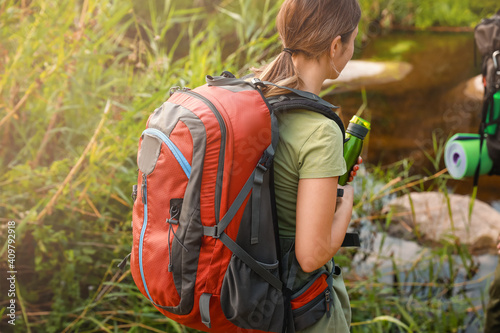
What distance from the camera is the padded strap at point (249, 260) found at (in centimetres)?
106

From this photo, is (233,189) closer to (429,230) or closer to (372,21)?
(429,230)

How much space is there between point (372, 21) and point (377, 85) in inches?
81.9

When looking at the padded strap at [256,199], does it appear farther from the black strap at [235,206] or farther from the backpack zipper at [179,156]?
the backpack zipper at [179,156]

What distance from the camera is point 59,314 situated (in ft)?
6.27

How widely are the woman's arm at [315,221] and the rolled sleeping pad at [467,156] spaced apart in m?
1.20

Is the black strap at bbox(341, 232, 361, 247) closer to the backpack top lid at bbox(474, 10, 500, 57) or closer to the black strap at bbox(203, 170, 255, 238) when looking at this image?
the black strap at bbox(203, 170, 255, 238)

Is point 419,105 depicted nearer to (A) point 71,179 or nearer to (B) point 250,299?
(A) point 71,179

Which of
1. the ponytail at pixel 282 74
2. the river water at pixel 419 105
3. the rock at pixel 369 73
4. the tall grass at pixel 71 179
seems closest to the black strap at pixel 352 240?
the ponytail at pixel 282 74

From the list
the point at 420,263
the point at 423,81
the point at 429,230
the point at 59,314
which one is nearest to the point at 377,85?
the point at 423,81

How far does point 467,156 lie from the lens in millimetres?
2018

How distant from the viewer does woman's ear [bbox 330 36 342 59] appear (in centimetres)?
114

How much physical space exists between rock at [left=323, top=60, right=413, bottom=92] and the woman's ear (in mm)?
3758

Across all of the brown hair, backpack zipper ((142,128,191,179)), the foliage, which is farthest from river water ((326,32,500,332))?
backpack zipper ((142,128,191,179))

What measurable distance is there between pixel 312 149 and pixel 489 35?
4.57 ft
